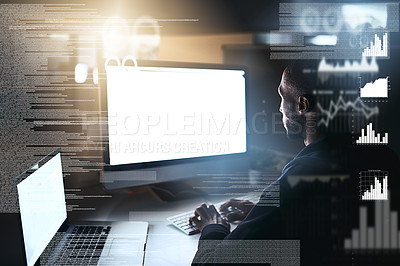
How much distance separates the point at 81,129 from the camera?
1106 millimetres

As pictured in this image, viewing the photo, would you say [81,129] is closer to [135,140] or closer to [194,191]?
[135,140]

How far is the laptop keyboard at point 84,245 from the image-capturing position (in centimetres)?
71

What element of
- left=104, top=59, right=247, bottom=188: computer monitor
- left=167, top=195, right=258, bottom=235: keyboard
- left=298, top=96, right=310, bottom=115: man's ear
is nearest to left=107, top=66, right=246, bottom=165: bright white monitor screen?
left=104, top=59, right=247, bottom=188: computer monitor
